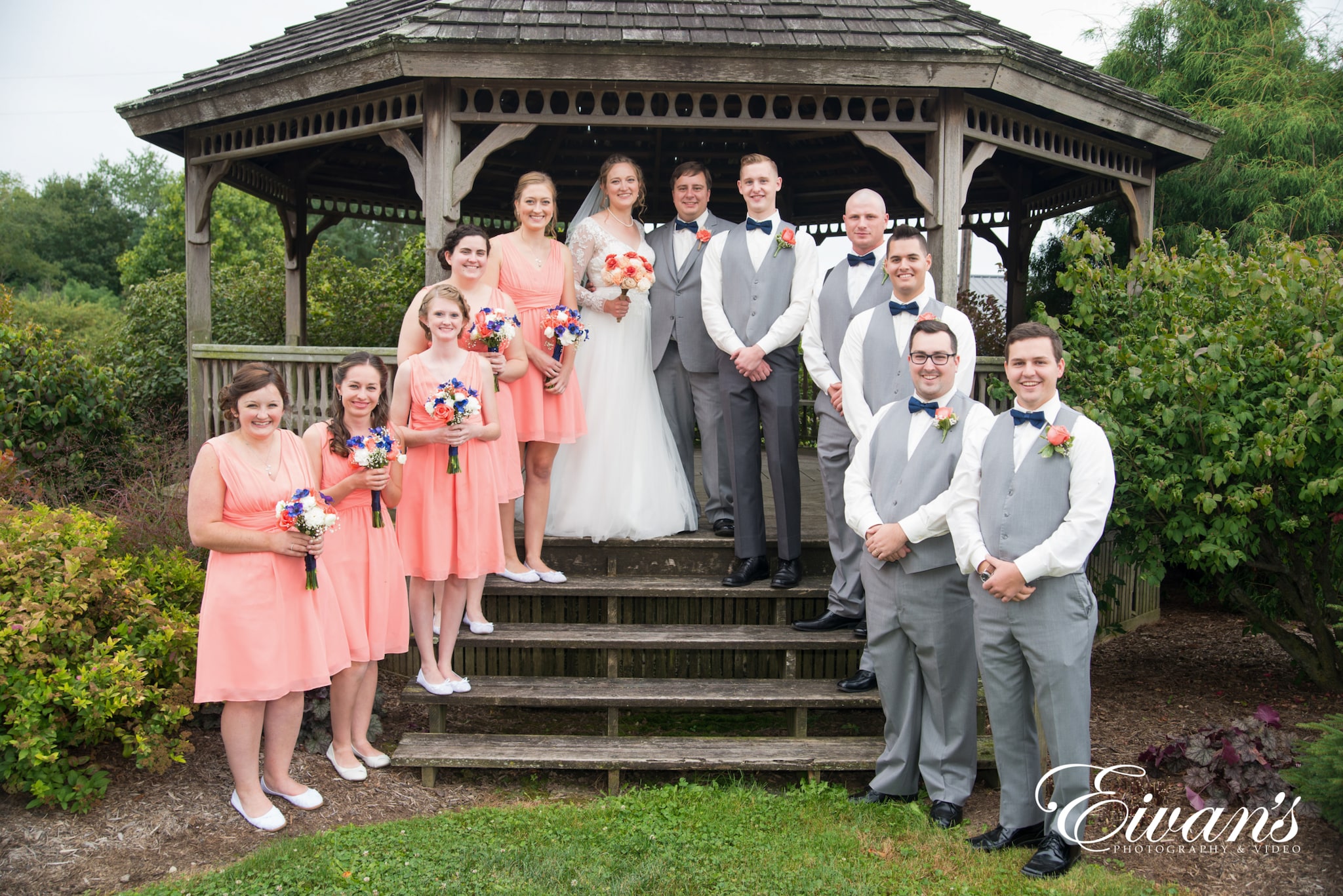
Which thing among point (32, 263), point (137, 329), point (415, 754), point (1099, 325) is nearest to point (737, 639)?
point (415, 754)

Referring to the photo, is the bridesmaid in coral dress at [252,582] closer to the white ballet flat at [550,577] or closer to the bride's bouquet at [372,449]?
the bride's bouquet at [372,449]

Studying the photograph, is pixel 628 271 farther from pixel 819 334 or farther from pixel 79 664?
pixel 79 664

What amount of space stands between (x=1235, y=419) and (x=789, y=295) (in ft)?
8.20

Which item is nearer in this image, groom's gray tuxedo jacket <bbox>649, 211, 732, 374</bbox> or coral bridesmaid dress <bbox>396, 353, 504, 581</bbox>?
coral bridesmaid dress <bbox>396, 353, 504, 581</bbox>

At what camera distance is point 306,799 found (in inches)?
178

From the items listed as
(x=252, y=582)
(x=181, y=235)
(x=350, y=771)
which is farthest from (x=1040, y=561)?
(x=181, y=235)

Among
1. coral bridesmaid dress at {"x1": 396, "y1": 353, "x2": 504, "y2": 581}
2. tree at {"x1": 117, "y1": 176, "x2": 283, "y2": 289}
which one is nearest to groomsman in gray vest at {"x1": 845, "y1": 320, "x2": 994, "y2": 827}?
coral bridesmaid dress at {"x1": 396, "y1": 353, "x2": 504, "y2": 581}

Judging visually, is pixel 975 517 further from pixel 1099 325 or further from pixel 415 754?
pixel 1099 325

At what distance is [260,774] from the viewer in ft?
16.1

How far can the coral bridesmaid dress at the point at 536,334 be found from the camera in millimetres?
5828

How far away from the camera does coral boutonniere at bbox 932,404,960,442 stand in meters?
4.28

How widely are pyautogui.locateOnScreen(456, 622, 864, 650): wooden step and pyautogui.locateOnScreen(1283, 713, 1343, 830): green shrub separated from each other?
2.07 metres

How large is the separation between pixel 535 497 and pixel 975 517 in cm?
273

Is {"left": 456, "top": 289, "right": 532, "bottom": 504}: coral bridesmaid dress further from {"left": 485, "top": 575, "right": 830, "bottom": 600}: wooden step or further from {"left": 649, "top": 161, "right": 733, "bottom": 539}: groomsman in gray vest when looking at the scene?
{"left": 649, "top": 161, "right": 733, "bottom": 539}: groomsman in gray vest
